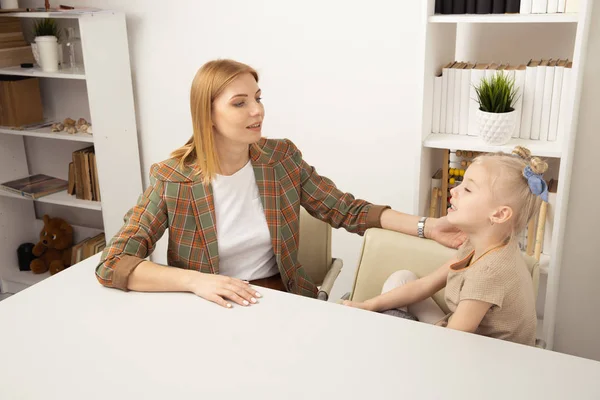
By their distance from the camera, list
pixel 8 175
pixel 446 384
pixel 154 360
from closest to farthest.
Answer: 1. pixel 446 384
2. pixel 154 360
3. pixel 8 175

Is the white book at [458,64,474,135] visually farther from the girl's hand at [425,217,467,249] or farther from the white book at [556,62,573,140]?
the girl's hand at [425,217,467,249]

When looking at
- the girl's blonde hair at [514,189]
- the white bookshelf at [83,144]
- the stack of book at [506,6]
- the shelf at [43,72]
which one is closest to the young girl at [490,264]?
the girl's blonde hair at [514,189]

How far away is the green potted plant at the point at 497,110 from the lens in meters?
2.27

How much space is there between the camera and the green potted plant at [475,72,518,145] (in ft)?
7.45

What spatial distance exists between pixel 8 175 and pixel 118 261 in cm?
243

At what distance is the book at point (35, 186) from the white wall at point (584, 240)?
2.73 m

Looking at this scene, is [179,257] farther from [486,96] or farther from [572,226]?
[572,226]

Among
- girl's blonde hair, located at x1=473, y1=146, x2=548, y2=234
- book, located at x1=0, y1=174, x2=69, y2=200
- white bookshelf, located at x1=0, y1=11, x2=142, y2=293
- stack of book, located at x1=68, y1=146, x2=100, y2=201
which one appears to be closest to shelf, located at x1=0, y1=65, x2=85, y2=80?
white bookshelf, located at x1=0, y1=11, x2=142, y2=293

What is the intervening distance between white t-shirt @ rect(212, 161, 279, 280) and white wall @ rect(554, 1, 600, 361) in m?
1.27

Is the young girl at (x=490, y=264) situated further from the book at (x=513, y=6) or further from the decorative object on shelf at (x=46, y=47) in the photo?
the decorative object on shelf at (x=46, y=47)

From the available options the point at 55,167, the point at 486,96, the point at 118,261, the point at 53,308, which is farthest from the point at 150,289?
the point at 55,167

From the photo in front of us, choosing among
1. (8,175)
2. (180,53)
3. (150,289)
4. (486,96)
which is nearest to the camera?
(150,289)

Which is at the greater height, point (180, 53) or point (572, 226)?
point (180, 53)

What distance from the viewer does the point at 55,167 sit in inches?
153
